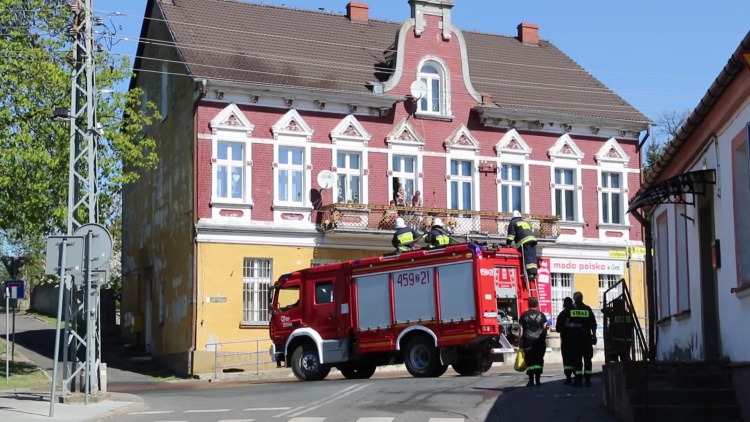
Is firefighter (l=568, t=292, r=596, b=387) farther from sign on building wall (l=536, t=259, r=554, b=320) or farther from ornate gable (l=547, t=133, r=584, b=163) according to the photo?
ornate gable (l=547, t=133, r=584, b=163)

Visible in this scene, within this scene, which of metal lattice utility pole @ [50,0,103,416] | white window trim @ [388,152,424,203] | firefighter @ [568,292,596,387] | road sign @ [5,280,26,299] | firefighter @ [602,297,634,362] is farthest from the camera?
white window trim @ [388,152,424,203]

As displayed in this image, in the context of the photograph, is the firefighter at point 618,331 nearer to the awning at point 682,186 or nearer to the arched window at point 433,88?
the awning at point 682,186

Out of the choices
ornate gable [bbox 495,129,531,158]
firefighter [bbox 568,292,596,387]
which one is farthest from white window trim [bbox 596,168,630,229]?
firefighter [bbox 568,292,596,387]

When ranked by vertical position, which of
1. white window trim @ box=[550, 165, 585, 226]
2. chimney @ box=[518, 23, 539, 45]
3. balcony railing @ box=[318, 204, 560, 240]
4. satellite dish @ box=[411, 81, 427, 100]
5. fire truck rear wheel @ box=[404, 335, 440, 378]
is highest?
→ chimney @ box=[518, 23, 539, 45]

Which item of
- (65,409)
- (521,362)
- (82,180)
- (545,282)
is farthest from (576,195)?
(65,409)

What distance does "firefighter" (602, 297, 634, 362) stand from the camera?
15.9 metres

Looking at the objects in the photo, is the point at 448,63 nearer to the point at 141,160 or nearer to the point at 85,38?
the point at 141,160

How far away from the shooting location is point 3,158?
93.2ft

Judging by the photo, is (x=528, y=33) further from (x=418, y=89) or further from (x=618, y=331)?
(x=618, y=331)

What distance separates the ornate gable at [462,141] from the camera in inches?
1505

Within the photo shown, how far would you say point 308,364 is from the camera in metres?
26.3

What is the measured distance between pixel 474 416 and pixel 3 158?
57.3 feet

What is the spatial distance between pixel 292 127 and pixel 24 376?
1134 cm

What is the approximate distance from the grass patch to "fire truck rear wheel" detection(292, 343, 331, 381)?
6516 millimetres
